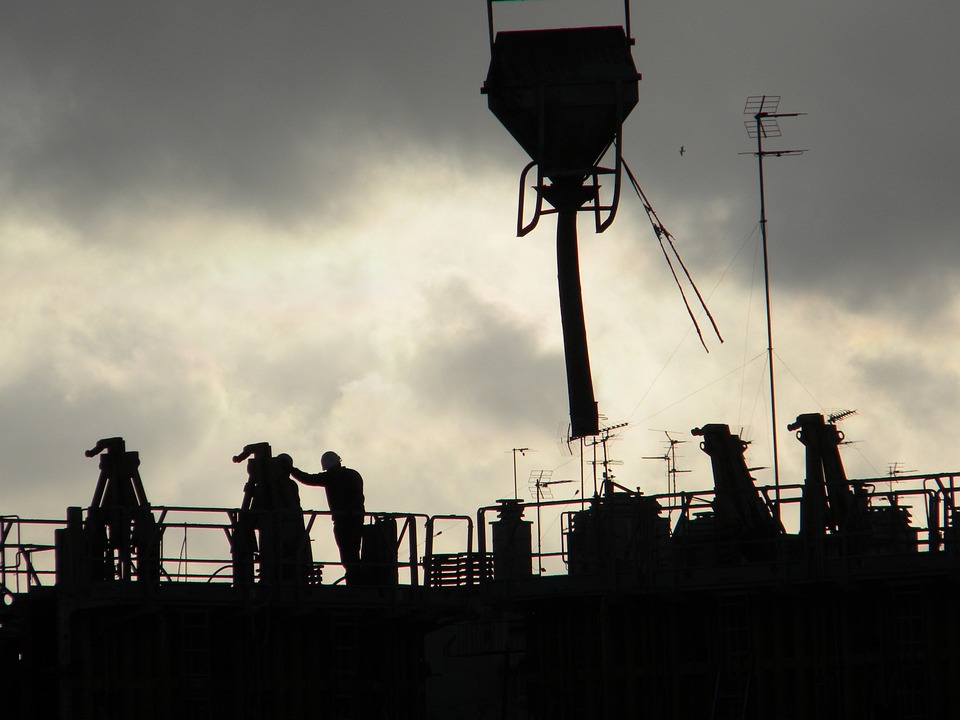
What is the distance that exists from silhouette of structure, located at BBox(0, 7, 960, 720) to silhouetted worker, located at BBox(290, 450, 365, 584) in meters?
0.28

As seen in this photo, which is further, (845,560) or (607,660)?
(607,660)

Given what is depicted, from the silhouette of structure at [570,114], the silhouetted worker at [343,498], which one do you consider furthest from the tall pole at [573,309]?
the silhouetted worker at [343,498]

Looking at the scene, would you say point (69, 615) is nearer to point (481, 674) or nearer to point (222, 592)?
point (222, 592)

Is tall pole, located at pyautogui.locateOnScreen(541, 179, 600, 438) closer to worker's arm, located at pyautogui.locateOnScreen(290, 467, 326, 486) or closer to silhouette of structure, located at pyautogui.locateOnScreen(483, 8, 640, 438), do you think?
silhouette of structure, located at pyautogui.locateOnScreen(483, 8, 640, 438)

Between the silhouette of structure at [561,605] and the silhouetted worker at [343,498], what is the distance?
0.91 ft

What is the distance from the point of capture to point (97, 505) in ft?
88.5

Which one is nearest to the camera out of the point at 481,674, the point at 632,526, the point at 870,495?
the point at 870,495

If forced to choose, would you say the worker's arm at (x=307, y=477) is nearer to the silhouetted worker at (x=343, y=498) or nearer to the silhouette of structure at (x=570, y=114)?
the silhouetted worker at (x=343, y=498)

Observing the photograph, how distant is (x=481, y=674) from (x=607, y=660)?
26.0 meters

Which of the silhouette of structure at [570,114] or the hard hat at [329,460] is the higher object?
the silhouette of structure at [570,114]

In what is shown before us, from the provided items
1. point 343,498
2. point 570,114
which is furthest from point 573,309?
point 343,498

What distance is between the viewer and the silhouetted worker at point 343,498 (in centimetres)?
2744

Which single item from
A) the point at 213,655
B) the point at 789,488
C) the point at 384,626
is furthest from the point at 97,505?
the point at 789,488

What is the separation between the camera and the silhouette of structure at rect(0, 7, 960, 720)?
26094 millimetres
